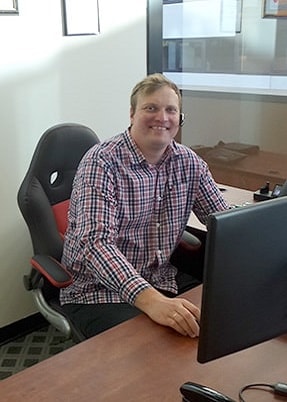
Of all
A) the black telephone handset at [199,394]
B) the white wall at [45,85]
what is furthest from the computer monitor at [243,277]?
the white wall at [45,85]

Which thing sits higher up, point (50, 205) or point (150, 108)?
point (150, 108)

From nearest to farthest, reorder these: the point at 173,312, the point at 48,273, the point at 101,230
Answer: the point at 173,312 < the point at 101,230 < the point at 48,273

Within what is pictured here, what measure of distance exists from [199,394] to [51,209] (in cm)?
111

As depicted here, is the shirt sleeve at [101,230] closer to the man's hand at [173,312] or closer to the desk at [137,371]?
the man's hand at [173,312]

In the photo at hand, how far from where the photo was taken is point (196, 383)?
1.09 m

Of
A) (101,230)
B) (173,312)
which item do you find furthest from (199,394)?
(101,230)

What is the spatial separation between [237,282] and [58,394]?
448 mm

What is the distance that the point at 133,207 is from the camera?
175 centimetres

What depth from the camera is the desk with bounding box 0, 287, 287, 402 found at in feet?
3.49

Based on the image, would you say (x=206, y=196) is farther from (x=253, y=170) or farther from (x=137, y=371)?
(x=253, y=170)

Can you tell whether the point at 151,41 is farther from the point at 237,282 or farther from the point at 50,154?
the point at 237,282

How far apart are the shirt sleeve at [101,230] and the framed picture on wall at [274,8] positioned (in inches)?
96.1

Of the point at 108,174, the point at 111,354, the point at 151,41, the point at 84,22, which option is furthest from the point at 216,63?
the point at 111,354

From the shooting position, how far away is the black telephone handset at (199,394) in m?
1.03
